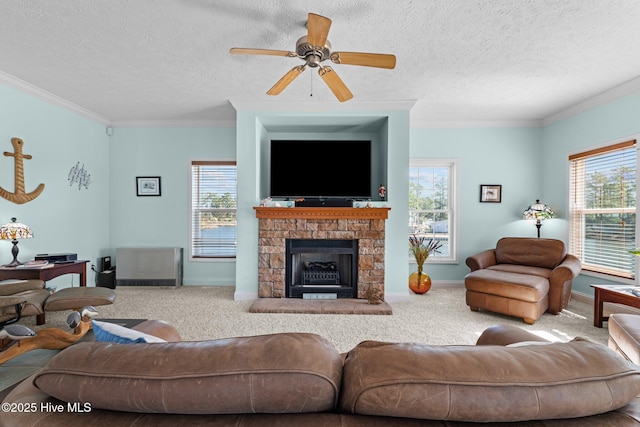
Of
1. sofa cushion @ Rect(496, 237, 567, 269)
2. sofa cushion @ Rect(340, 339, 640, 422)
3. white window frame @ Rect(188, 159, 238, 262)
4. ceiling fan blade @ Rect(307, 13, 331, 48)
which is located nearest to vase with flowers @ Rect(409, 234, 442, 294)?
sofa cushion @ Rect(496, 237, 567, 269)

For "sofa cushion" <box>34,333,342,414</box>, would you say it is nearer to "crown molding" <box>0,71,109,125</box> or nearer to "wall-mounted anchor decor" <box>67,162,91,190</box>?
"crown molding" <box>0,71,109,125</box>

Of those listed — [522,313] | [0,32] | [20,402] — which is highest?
[0,32]

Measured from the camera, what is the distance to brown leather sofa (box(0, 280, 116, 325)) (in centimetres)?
249

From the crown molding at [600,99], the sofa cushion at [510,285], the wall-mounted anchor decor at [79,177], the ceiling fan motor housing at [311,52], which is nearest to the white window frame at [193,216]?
the wall-mounted anchor decor at [79,177]

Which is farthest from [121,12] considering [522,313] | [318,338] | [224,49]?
[522,313]

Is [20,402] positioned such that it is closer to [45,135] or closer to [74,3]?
[74,3]

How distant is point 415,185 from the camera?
4.81 meters

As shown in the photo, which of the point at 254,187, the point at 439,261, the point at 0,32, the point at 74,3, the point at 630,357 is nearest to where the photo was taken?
the point at 630,357

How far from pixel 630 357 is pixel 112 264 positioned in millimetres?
5881

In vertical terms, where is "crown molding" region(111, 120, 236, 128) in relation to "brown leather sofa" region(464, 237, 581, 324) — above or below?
above

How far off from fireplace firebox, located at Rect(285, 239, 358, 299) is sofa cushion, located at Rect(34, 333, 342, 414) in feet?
10.8

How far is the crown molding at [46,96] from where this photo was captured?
126 inches

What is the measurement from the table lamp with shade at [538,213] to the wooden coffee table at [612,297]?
141 cm

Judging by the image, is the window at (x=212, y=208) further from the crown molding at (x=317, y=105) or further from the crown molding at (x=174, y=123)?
the crown molding at (x=317, y=105)
